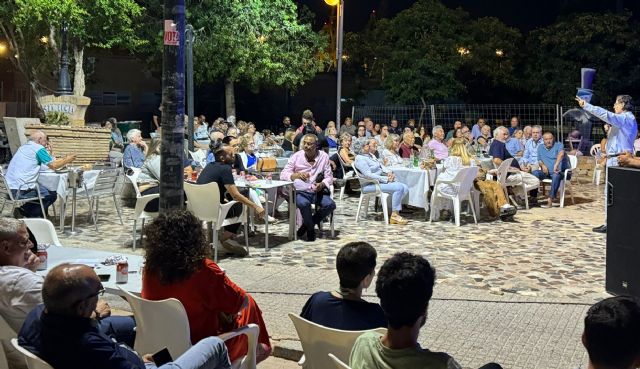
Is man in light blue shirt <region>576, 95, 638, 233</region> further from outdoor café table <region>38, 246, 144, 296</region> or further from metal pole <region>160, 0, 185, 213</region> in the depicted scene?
outdoor café table <region>38, 246, 144, 296</region>

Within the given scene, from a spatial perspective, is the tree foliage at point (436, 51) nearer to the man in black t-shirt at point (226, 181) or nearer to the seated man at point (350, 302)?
the man in black t-shirt at point (226, 181)

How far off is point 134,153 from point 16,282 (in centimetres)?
776

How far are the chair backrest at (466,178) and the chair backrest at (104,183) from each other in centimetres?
489

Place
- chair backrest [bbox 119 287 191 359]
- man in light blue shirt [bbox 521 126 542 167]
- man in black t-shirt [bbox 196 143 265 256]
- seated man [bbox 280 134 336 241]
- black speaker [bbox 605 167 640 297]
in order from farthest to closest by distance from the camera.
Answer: man in light blue shirt [bbox 521 126 542 167] < seated man [bbox 280 134 336 241] < man in black t-shirt [bbox 196 143 265 256] < black speaker [bbox 605 167 640 297] < chair backrest [bbox 119 287 191 359]

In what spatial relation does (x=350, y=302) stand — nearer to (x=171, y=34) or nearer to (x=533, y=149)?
(x=171, y=34)

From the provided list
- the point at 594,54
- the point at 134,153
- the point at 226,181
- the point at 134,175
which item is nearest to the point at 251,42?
the point at 594,54

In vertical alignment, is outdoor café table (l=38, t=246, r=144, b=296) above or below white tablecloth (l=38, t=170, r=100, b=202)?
below

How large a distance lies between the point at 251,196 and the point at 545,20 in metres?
29.6

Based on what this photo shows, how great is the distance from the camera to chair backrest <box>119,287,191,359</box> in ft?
11.2

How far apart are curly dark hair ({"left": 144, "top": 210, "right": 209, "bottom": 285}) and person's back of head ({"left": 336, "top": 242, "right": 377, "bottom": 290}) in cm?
72

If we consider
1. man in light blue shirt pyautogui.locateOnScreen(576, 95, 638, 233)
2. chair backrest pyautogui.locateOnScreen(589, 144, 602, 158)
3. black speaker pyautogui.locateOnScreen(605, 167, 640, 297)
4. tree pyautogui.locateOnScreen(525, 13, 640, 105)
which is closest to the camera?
black speaker pyautogui.locateOnScreen(605, 167, 640, 297)

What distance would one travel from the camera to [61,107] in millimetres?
14680

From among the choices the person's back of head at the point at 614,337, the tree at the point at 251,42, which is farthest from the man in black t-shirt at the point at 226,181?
the tree at the point at 251,42

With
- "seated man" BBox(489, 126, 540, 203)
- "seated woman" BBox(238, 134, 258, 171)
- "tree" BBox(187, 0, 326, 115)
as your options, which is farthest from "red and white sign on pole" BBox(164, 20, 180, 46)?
"tree" BBox(187, 0, 326, 115)
